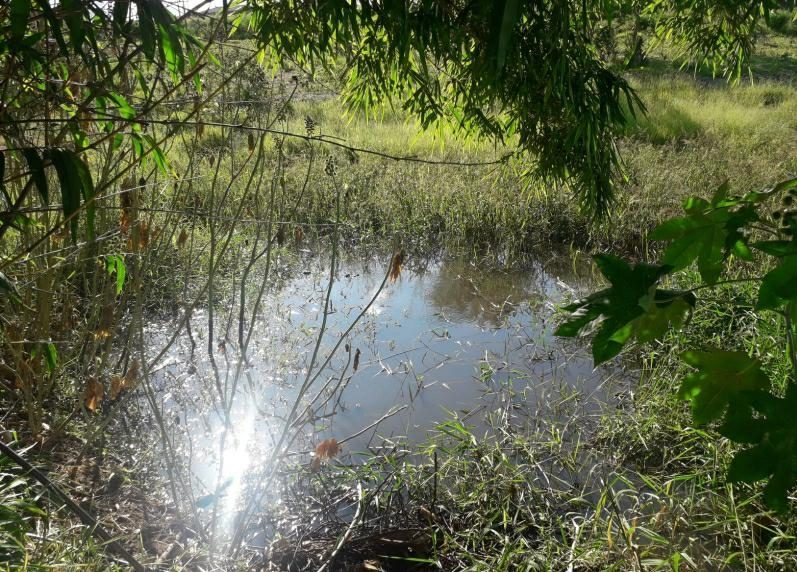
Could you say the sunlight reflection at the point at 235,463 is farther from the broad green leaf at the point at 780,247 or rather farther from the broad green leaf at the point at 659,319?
the broad green leaf at the point at 780,247

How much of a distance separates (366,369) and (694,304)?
267 cm

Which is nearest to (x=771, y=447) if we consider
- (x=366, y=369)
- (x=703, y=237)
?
(x=703, y=237)

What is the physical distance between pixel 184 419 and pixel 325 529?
98 cm

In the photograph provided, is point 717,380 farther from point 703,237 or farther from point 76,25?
point 76,25

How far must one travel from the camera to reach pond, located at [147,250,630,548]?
2543 mm

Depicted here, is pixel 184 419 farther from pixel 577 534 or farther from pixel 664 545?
pixel 664 545

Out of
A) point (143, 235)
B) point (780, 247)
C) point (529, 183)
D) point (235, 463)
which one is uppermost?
point (780, 247)

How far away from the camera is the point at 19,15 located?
986 mm

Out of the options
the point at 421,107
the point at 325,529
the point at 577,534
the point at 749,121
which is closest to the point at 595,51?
the point at 421,107

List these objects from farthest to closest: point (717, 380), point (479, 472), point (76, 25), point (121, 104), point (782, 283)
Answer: point (479, 472) → point (121, 104) → point (76, 25) → point (717, 380) → point (782, 283)

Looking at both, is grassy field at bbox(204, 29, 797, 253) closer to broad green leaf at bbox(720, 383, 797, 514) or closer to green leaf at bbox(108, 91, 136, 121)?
green leaf at bbox(108, 91, 136, 121)

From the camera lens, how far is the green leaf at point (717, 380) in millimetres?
694

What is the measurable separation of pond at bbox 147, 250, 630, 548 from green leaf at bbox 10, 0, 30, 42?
3.94 ft

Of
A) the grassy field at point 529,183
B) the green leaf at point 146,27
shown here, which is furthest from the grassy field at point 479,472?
the grassy field at point 529,183
